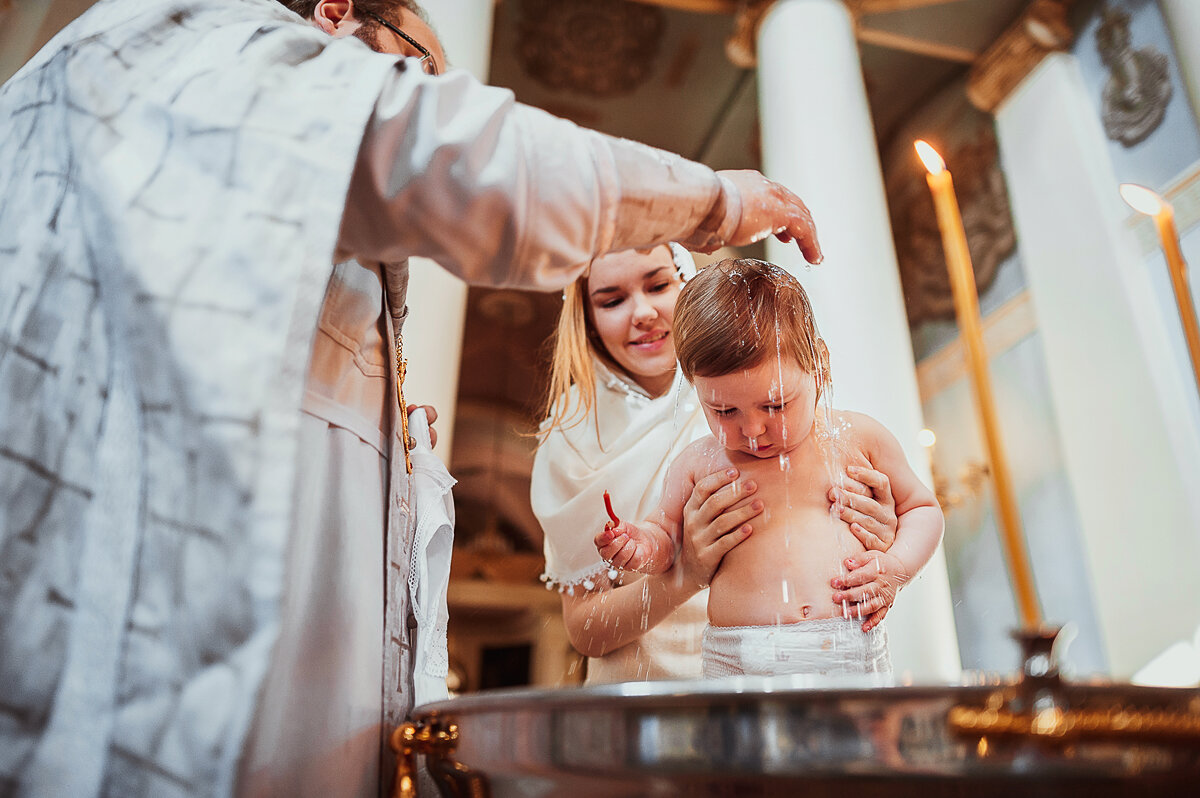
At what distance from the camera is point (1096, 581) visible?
3494 mm

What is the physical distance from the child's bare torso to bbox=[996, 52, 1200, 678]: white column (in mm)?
2399

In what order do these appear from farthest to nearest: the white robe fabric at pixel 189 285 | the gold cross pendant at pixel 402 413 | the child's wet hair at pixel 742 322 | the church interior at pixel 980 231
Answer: the church interior at pixel 980 231, the child's wet hair at pixel 742 322, the gold cross pendant at pixel 402 413, the white robe fabric at pixel 189 285

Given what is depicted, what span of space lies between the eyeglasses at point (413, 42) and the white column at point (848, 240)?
1676 millimetres

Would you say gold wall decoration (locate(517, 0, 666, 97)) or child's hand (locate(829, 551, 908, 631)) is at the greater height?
gold wall decoration (locate(517, 0, 666, 97))

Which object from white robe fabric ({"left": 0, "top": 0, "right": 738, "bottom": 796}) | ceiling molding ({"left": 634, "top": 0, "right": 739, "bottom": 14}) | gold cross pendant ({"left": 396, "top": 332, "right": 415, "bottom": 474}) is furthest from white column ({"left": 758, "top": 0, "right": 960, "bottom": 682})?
white robe fabric ({"left": 0, "top": 0, "right": 738, "bottom": 796})

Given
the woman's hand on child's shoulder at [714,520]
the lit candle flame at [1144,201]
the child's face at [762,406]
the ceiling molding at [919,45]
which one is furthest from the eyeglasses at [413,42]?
the ceiling molding at [919,45]

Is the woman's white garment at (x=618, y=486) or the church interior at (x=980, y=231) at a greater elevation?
the church interior at (x=980, y=231)

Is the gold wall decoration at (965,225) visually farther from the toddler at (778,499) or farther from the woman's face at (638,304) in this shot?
the toddler at (778,499)

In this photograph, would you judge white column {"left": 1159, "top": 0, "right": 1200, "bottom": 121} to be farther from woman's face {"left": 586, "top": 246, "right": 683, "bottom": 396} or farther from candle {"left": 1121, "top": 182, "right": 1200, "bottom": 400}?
woman's face {"left": 586, "top": 246, "right": 683, "bottom": 396}

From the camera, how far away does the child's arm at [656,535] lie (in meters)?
1.33

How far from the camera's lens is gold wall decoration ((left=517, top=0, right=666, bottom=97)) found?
16.7ft

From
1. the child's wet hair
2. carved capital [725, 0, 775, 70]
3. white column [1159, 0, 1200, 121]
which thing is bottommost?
the child's wet hair

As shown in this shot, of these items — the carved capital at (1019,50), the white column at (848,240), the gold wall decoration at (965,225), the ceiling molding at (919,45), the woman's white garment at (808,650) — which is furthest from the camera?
the gold wall decoration at (965,225)

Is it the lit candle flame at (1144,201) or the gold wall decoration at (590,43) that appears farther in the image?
the gold wall decoration at (590,43)
